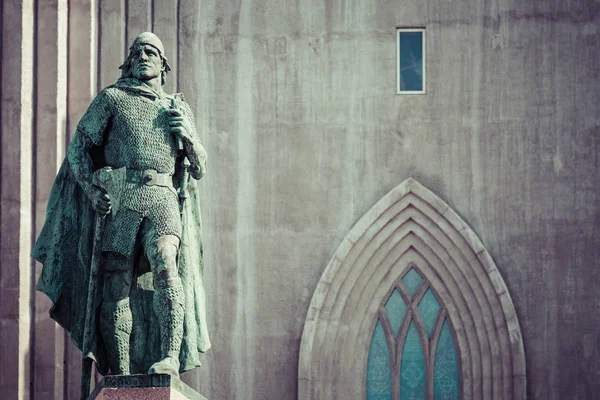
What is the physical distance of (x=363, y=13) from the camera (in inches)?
774

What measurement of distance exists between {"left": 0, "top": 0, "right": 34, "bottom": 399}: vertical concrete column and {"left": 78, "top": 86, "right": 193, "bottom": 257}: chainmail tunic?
4.86 meters

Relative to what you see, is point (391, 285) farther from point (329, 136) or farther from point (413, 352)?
point (329, 136)

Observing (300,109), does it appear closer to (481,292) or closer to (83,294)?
→ (481,292)

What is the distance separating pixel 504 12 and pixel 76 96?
4.15 m

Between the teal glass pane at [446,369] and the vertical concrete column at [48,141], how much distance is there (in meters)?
3.48

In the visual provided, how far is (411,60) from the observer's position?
64.4 feet

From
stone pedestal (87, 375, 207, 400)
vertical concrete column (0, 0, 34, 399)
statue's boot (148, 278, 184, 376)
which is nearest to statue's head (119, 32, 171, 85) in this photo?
statue's boot (148, 278, 184, 376)

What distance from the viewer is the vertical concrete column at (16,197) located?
1853cm

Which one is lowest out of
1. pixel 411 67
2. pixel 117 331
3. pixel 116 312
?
pixel 117 331

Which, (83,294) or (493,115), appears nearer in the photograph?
(83,294)

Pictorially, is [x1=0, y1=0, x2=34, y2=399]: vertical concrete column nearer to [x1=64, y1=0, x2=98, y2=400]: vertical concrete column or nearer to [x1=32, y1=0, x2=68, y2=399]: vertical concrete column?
[x1=32, y1=0, x2=68, y2=399]: vertical concrete column

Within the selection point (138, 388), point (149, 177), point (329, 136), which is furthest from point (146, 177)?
point (329, 136)

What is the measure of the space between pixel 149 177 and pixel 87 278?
0.81m

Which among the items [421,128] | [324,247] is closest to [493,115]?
[421,128]
